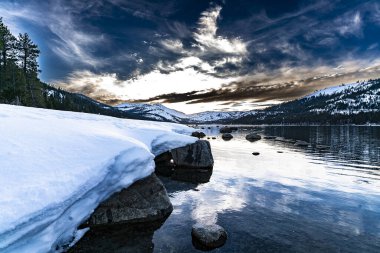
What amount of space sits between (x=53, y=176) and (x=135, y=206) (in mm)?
4804

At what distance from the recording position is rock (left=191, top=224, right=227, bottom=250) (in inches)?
411

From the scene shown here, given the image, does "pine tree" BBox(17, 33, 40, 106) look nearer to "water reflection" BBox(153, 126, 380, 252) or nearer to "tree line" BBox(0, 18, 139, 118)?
"tree line" BBox(0, 18, 139, 118)

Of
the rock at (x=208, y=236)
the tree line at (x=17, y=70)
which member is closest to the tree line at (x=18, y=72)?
the tree line at (x=17, y=70)

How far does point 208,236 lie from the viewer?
421 inches

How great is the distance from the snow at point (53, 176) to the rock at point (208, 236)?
3718 mm

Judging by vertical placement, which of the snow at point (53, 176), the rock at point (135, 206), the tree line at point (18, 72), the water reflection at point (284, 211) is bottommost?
the water reflection at point (284, 211)

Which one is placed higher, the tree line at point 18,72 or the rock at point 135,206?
the tree line at point 18,72

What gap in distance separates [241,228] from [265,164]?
18.9 metres

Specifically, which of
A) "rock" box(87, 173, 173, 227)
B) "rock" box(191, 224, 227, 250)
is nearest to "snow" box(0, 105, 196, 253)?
"rock" box(87, 173, 173, 227)

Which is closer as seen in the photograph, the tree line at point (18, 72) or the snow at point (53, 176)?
the snow at point (53, 176)

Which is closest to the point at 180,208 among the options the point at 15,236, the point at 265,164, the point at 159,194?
the point at 159,194

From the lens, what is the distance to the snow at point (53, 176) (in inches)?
276

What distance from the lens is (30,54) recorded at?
67938 millimetres

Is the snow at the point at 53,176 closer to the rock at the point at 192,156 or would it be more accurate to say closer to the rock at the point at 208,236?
the rock at the point at 208,236
